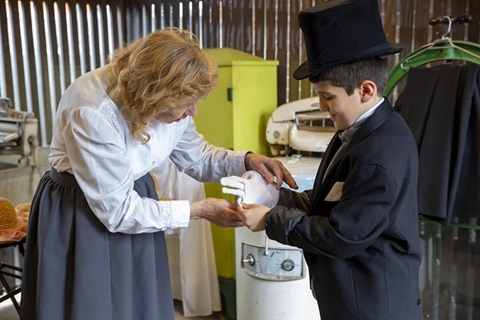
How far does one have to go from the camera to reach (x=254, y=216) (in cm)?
140

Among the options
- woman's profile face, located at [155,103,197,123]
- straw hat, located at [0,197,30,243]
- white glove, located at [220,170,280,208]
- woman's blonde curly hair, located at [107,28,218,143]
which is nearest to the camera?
woman's blonde curly hair, located at [107,28,218,143]

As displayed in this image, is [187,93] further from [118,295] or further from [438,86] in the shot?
[438,86]

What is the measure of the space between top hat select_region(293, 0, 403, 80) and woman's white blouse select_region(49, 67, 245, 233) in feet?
1.79

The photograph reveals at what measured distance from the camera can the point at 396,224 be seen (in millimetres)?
1202

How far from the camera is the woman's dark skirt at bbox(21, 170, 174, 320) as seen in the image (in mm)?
1415

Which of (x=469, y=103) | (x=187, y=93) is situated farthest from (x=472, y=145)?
(x=187, y=93)

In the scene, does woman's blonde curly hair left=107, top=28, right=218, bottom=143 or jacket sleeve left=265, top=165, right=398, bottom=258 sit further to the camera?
woman's blonde curly hair left=107, top=28, right=218, bottom=143

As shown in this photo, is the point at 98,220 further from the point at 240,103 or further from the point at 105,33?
the point at 105,33

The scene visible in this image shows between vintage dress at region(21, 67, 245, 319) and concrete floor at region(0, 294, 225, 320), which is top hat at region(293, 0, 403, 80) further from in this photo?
concrete floor at region(0, 294, 225, 320)

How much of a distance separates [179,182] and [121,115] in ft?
4.05

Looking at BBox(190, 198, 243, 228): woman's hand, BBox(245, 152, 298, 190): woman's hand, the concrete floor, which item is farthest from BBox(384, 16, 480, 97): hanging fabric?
the concrete floor

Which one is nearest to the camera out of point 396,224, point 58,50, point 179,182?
point 396,224

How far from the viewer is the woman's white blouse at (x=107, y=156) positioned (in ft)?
4.26

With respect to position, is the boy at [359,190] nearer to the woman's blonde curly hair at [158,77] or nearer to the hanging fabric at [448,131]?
the woman's blonde curly hair at [158,77]
